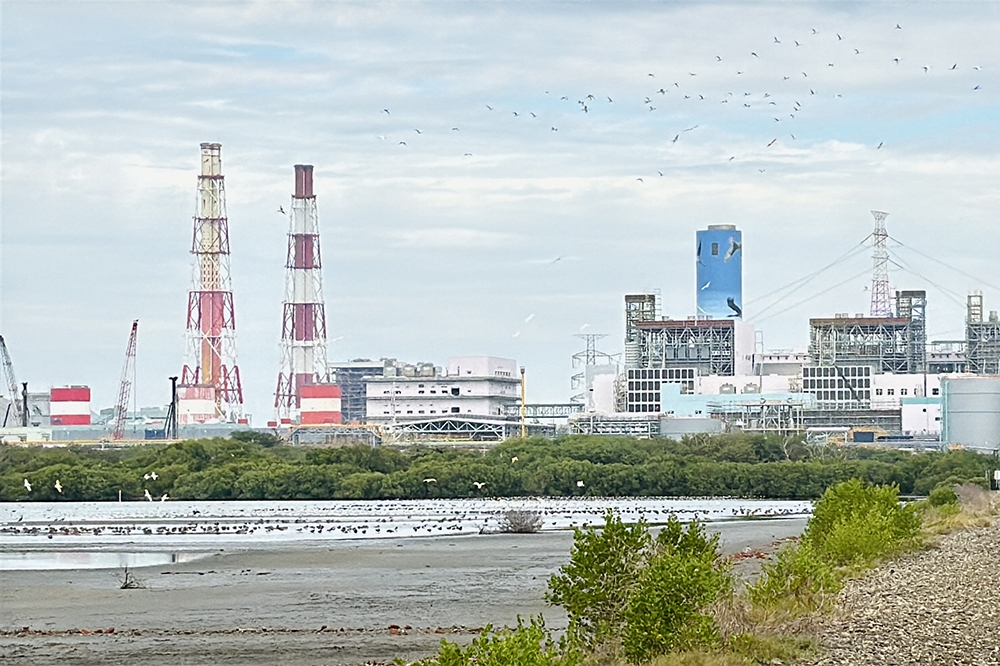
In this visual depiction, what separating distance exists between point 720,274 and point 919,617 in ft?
526

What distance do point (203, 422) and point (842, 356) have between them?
71.4 m

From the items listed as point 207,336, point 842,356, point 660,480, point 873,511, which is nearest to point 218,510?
point 660,480

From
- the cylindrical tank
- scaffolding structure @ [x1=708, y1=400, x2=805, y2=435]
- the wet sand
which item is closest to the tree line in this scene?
the cylindrical tank

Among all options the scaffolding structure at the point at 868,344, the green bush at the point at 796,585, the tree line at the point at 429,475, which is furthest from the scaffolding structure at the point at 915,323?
the green bush at the point at 796,585

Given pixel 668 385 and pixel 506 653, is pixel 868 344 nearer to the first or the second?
pixel 668 385

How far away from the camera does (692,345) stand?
577ft

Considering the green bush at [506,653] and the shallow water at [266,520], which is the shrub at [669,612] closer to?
the green bush at [506,653]

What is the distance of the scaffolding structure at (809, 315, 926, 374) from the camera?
170 metres

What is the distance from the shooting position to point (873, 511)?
3491 centimetres

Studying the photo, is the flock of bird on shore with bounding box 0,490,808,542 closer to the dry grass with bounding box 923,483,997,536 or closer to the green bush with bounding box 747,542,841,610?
the dry grass with bounding box 923,483,997,536

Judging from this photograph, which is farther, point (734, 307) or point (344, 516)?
point (734, 307)

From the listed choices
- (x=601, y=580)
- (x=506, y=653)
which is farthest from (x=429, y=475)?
(x=506, y=653)

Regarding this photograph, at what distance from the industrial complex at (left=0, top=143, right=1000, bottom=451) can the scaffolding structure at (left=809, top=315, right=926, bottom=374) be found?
149mm

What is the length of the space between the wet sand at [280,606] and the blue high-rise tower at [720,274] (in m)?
133
